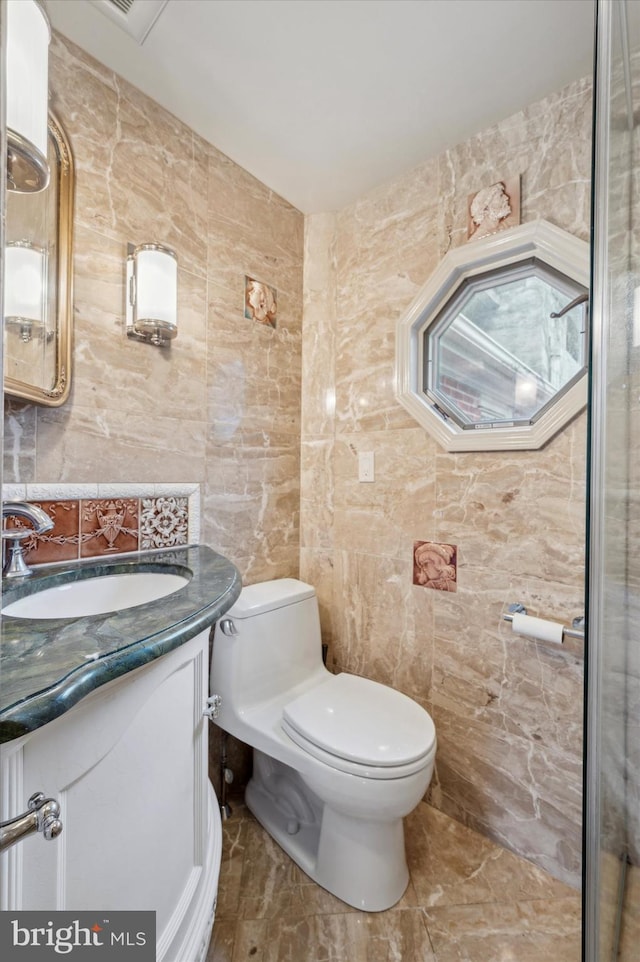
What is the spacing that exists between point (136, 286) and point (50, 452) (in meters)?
0.57

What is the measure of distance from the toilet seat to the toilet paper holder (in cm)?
42

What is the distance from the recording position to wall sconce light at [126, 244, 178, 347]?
1275mm

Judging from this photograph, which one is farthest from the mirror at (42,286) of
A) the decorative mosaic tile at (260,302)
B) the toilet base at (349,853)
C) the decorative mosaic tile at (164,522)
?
the toilet base at (349,853)

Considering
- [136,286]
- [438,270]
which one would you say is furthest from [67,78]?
[438,270]

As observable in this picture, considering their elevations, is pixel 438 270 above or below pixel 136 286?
above

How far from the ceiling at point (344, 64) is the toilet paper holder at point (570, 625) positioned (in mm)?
1629

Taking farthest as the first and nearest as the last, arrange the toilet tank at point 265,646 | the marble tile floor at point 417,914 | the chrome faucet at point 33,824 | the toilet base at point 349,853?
1. the toilet tank at point 265,646
2. the toilet base at point 349,853
3. the marble tile floor at point 417,914
4. the chrome faucet at point 33,824

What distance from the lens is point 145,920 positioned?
0.72 metres

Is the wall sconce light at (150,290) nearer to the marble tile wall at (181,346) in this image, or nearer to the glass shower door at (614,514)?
the marble tile wall at (181,346)

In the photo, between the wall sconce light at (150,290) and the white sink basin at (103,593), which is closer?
the white sink basin at (103,593)

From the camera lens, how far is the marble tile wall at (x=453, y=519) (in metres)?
1.28

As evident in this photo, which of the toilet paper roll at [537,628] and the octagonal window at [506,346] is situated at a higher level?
the octagonal window at [506,346]

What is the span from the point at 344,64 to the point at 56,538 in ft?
5.34

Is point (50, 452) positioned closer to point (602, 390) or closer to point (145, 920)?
point (145, 920)
